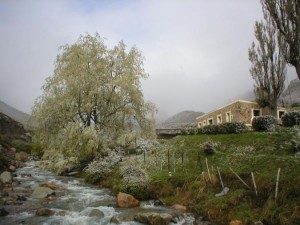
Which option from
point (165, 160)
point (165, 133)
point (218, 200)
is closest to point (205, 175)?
point (218, 200)

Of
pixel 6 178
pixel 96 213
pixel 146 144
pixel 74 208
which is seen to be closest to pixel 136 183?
pixel 74 208

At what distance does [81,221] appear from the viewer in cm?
1553

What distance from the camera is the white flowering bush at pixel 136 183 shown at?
20.5 metres

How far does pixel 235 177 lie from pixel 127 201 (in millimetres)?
6202

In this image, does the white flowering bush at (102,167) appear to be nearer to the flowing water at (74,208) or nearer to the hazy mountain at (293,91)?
the flowing water at (74,208)

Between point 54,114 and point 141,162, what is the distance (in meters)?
10.2

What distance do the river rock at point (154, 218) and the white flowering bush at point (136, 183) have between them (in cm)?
464

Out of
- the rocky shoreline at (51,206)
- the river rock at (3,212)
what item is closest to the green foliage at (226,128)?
the rocky shoreline at (51,206)

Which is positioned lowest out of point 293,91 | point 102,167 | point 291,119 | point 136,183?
point 136,183

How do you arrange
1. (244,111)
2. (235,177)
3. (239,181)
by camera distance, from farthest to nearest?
(244,111), (235,177), (239,181)

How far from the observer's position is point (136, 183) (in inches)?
830

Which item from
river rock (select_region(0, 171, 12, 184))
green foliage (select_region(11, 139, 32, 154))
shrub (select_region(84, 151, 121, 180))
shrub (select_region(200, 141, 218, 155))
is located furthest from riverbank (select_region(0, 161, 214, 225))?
green foliage (select_region(11, 139, 32, 154))

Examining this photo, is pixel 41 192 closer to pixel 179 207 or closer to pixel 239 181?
pixel 179 207

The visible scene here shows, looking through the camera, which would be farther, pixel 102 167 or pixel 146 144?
pixel 146 144
